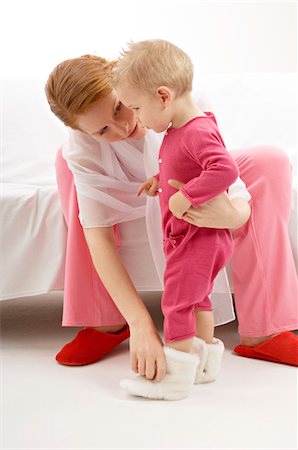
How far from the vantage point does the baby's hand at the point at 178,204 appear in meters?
1.47

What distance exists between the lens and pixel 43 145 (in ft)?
8.52

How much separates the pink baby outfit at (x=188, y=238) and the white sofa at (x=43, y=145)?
1.85 ft

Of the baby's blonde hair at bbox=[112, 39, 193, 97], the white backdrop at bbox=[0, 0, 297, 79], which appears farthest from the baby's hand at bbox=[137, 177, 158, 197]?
the white backdrop at bbox=[0, 0, 297, 79]

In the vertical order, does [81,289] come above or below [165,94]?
below

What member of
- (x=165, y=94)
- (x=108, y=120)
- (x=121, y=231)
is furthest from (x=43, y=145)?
(x=165, y=94)

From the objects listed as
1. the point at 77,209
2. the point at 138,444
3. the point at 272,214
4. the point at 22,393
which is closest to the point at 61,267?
the point at 77,209

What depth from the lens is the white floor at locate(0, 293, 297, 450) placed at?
4.47 feet

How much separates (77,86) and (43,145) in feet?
3.29

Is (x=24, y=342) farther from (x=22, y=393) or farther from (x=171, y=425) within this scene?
(x=171, y=425)

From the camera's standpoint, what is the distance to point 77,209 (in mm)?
1903

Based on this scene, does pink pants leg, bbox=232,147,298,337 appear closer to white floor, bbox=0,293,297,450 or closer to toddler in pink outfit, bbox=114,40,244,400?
white floor, bbox=0,293,297,450

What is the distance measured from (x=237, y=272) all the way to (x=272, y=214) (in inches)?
6.9

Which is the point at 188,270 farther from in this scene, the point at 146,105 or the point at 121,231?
the point at 121,231

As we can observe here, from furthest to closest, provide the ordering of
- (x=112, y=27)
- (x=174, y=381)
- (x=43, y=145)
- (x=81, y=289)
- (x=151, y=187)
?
1. (x=112, y=27)
2. (x=43, y=145)
3. (x=81, y=289)
4. (x=151, y=187)
5. (x=174, y=381)
